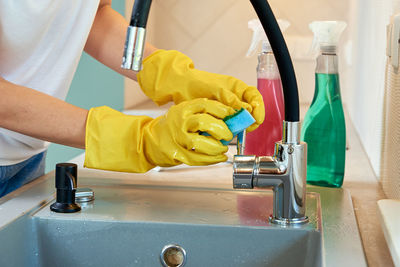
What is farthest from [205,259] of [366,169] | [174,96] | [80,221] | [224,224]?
[366,169]

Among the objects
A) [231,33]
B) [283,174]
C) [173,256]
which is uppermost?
[231,33]

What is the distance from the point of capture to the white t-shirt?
974 millimetres

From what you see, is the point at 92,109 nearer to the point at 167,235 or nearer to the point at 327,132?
the point at 167,235

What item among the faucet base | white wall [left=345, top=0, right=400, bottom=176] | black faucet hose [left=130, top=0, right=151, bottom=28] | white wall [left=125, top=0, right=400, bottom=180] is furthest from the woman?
white wall [left=125, top=0, right=400, bottom=180]

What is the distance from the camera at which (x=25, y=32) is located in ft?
3.24

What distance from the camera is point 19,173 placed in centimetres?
108

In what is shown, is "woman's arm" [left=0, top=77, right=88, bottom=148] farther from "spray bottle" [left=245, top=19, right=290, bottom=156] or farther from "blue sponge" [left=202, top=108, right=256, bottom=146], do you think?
"spray bottle" [left=245, top=19, right=290, bottom=156]

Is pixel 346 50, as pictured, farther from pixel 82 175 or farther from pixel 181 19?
pixel 82 175

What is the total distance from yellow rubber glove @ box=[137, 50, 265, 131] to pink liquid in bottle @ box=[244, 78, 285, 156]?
0.13 m

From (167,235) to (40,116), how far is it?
27 centimetres

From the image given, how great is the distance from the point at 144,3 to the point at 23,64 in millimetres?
560

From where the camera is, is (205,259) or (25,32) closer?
(205,259)

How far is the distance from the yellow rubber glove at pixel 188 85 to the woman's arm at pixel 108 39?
0.16m

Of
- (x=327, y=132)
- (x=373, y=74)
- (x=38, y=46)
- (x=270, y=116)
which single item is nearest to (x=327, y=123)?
(x=327, y=132)
